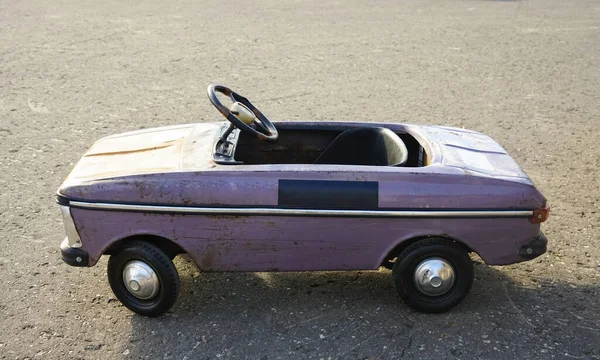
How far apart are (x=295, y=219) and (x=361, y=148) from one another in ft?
2.68

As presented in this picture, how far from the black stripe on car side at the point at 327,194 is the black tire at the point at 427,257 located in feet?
1.14

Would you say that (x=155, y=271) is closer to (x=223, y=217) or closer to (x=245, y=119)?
(x=223, y=217)

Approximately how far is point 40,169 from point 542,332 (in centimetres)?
413

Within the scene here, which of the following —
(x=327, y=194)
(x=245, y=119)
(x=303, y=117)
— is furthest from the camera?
(x=303, y=117)

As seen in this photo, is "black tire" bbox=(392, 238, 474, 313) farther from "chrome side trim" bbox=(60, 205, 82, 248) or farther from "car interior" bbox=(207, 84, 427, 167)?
"chrome side trim" bbox=(60, 205, 82, 248)

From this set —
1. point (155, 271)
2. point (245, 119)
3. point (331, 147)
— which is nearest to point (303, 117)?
point (331, 147)

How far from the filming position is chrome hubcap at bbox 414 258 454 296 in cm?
389

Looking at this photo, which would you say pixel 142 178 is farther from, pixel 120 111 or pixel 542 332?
pixel 120 111

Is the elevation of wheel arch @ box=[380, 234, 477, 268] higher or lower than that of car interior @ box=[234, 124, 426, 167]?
lower

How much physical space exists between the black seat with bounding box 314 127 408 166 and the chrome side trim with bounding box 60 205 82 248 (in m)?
1.46

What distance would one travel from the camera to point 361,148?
439cm

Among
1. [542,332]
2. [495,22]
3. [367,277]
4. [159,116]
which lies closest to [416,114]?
[159,116]

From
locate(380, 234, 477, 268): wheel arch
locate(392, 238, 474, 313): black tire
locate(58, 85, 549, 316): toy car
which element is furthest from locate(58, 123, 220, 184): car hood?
locate(392, 238, 474, 313): black tire

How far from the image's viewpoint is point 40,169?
6062 millimetres
